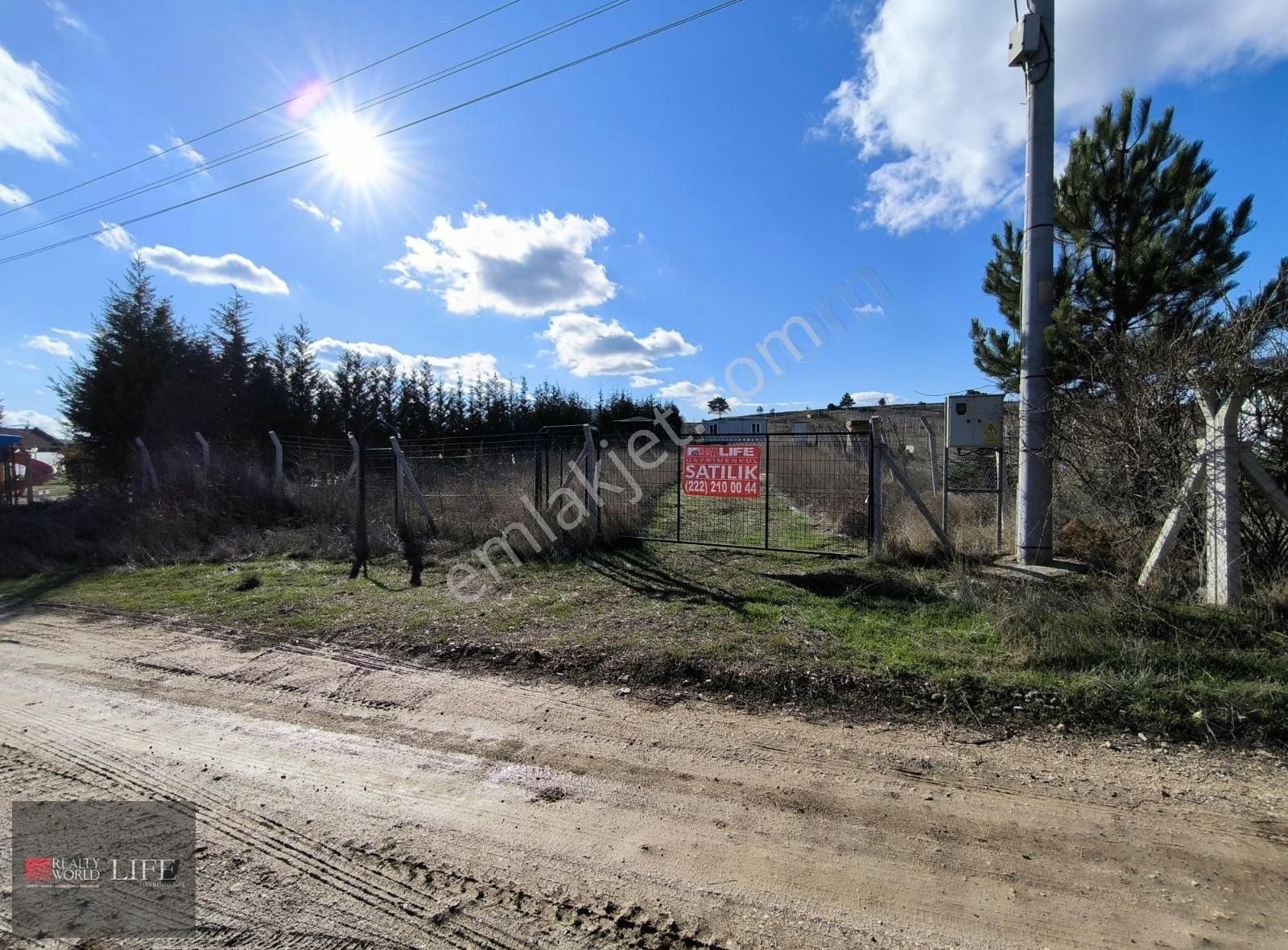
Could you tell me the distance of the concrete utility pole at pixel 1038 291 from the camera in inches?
254

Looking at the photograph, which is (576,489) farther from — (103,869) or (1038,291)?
(103,869)

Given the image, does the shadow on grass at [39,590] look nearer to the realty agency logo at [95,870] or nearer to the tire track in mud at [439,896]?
the realty agency logo at [95,870]

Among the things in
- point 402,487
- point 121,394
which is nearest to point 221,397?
point 121,394

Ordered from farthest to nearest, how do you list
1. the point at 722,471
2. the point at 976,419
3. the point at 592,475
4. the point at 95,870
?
the point at 592,475, the point at 722,471, the point at 976,419, the point at 95,870

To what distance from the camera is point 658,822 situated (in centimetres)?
275

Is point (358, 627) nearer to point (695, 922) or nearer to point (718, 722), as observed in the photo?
point (718, 722)

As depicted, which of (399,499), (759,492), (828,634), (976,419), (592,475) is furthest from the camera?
(399,499)

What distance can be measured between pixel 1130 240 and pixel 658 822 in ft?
32.2

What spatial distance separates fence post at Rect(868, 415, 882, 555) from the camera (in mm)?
7668

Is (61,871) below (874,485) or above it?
below

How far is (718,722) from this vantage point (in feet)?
12.6

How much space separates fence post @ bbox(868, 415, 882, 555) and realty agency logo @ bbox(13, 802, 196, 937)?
24.1 feet

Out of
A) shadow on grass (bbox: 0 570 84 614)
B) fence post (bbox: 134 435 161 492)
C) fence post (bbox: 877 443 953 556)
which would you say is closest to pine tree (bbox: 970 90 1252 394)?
fence post (bbox: 877 443 953 556)

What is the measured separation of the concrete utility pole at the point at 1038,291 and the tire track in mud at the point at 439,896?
636 centimetres
